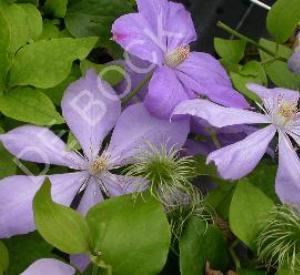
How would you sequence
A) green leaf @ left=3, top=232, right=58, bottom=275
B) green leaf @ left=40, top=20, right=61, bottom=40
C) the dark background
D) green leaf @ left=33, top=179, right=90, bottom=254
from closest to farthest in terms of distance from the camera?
1. green leaf @ left=33, top=179, right=90, bottom=254
2. green leaf @ left=3, top=232, right=58, bottom=275
3. green leaf @ left=40, top=20, right=61, bottom=40
4. the dark background

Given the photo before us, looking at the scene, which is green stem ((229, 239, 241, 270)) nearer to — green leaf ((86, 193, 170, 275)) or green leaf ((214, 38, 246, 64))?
green leaf ((86, 193, 170, 275))

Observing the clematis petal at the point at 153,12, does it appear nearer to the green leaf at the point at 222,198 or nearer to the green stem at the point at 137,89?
the green stem at the point at 137,89

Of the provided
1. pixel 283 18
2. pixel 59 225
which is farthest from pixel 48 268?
pixel 283 18

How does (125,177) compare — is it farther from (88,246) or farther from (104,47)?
(104,47)

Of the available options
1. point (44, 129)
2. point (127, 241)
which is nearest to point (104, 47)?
point (44, 129)

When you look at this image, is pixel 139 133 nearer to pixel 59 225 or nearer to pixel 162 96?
pixel 162 96

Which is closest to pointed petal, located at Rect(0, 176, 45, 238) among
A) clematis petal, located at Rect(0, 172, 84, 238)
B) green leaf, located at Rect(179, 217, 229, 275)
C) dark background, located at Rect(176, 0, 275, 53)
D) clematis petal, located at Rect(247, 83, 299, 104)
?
clematis petal, located at Rect(0, 172, 84, 238)

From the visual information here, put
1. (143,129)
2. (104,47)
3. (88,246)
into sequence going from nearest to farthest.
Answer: (88,246)
(143,129)
(104,47)
